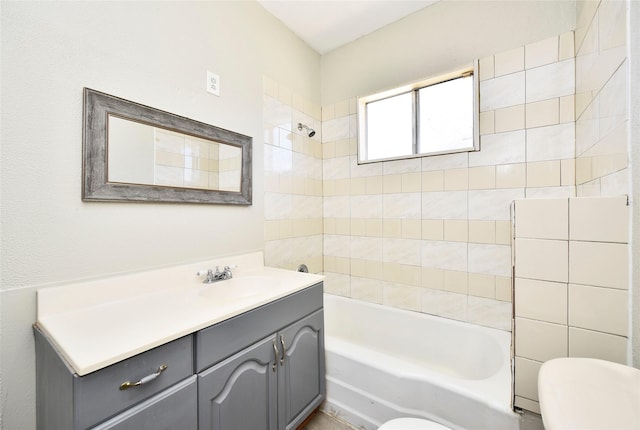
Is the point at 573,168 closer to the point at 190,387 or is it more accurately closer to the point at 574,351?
the point at 574,351

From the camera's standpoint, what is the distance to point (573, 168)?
147 cm

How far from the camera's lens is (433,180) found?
6.26 feet

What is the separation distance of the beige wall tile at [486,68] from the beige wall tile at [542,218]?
1.18 meters

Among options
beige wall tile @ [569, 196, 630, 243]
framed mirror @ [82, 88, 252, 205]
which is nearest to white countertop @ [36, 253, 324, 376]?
framed mirror @ [82, 88, 252, 205]

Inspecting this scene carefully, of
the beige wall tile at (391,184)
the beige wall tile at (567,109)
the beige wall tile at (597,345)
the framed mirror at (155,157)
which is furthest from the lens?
the beige wall tile at (391,184)

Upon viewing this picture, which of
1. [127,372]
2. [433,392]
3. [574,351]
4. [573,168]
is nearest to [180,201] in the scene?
[127,372]

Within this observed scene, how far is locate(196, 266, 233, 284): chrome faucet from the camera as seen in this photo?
1426mm

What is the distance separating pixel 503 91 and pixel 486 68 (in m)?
0.19

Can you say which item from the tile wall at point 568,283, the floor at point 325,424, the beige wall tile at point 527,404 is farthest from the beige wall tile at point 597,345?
the floor at point 325,424

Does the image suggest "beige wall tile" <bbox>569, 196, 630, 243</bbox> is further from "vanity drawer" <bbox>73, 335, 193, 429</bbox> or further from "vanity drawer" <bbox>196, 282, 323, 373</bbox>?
"vanity drawer" <bbox>73, 335, 193, 429</bbox>

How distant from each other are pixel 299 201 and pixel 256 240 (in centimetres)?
55

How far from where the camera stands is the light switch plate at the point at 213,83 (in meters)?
1.54

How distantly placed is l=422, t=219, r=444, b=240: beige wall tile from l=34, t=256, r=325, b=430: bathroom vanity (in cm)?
99

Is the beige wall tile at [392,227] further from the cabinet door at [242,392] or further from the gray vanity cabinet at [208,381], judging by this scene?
the cabinet door at [242,392]
